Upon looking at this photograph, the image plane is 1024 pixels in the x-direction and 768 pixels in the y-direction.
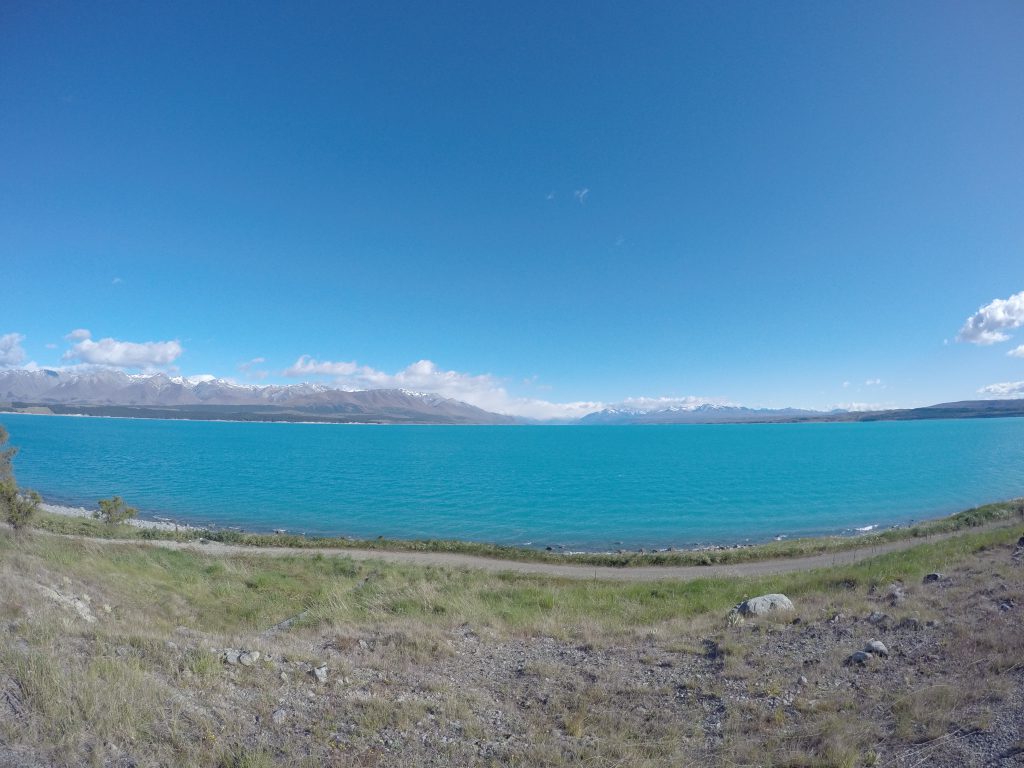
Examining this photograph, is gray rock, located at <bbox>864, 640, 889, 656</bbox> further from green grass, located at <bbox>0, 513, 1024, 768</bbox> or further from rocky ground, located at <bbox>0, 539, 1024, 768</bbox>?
green grass, located at <bbox>0, 513, 1024, 768</bbox>

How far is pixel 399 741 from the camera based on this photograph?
565 centimetres

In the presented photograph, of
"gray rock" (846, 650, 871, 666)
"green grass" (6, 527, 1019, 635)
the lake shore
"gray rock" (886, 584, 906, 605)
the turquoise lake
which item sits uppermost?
"gray rock" (846, 650, 871, 666)

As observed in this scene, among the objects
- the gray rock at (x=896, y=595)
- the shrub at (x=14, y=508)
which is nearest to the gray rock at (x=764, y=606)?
the gray rock at (x=896, y=595)

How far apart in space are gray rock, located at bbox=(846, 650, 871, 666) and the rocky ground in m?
0.02

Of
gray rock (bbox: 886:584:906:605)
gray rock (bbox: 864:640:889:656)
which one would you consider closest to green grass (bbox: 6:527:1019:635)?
gray rock (bbox: 886:584:906:605)

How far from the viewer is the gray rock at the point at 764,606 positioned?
11816mm

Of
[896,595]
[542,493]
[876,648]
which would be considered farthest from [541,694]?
[542,493]

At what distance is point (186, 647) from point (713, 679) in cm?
901

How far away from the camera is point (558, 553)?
3369 centimetres

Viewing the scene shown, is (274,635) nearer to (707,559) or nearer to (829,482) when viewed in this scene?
(707,559)

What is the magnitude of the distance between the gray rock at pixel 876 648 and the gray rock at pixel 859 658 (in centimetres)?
30

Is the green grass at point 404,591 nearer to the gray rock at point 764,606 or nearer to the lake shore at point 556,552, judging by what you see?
the gray rock at point 764,606

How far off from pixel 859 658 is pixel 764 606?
165 inches

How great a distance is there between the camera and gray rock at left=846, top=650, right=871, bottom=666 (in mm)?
7879
